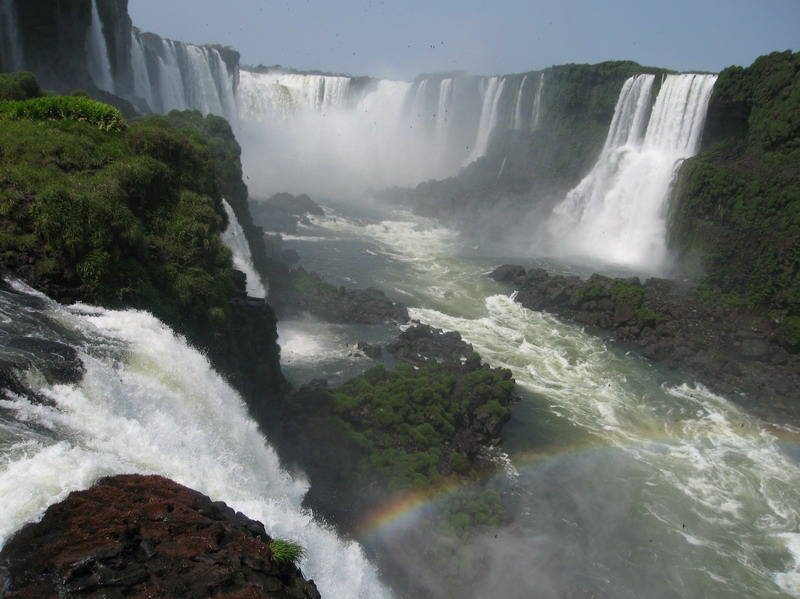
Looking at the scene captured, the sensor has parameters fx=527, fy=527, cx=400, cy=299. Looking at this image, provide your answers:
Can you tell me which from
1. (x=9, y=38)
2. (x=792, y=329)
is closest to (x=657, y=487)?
(x=792, y=329)

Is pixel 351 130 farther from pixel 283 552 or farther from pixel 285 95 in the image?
pixel 283 552

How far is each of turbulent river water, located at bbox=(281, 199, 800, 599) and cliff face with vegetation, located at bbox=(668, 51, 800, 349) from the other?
7.97 metres

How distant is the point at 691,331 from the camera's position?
24.3m

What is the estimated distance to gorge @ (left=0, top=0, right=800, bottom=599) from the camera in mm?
7969

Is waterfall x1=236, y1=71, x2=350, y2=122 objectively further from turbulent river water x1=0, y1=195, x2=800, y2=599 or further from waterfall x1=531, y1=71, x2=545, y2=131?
turbulent river water x1=0, y1=195, x2=800, y2=599

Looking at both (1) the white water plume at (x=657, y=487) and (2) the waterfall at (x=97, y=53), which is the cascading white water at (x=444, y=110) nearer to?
(2) the waterfall at (x=97, y=53)

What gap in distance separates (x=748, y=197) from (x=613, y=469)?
19778 mm

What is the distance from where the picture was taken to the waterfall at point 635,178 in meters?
33.6

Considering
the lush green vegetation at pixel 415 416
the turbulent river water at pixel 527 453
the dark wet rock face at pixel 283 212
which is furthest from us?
the dark wet rock face at pixel 283 212

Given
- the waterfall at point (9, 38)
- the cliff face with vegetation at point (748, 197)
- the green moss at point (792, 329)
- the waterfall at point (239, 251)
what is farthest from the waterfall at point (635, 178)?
the waterfall at point (9, 38)

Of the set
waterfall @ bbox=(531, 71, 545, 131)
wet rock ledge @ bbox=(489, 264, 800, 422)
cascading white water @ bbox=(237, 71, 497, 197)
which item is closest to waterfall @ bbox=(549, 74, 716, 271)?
wet rock ledge @ bbox=(489, 264, 800, 422)

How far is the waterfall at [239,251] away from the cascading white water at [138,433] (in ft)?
25.1

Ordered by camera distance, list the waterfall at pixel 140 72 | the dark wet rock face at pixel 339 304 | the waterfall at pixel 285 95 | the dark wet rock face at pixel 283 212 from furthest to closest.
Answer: the waterfall at pixel 285 95 < the waterfall at pixel 140 72 < the dark wet rock face at pixel 283 212 < the dark wet rock face at pixel 339 304

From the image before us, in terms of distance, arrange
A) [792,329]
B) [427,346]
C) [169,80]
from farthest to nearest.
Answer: [169,80], [792,329], [427,346]
